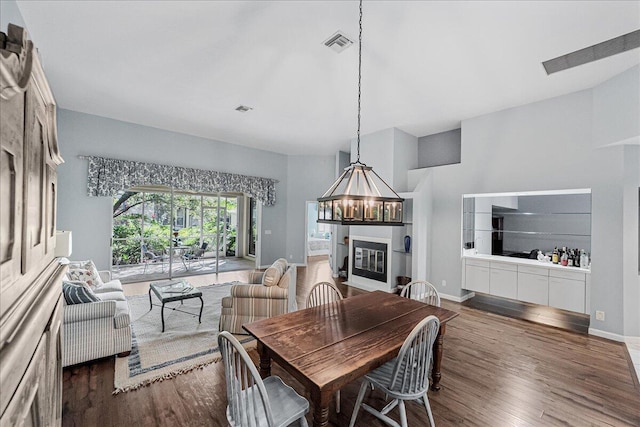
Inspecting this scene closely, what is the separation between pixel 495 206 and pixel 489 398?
3746 millimetres

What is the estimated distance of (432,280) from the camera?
554 centimetres

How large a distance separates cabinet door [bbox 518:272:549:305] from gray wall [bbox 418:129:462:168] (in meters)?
2.56

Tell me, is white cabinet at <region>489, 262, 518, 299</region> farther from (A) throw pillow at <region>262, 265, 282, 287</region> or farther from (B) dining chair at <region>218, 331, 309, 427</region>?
(B) dining chair at <region>218, 331, 309, 427</region>

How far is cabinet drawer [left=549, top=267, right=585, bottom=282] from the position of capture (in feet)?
12.9

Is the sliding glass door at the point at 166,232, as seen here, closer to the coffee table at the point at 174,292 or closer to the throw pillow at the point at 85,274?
the throw pillow at the point at 85,274

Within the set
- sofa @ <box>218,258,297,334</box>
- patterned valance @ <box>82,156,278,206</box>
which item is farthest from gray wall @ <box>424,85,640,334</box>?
patterned valance @ <box>82,156,278,206</box>

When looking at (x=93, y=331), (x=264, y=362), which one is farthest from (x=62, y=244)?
(x=264, y=362)

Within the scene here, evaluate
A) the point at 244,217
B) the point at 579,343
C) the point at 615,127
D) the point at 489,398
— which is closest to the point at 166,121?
the point at 244,217

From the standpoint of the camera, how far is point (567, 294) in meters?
4.00

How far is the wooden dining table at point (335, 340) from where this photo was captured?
153 cm

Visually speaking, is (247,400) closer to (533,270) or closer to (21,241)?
(21,241)

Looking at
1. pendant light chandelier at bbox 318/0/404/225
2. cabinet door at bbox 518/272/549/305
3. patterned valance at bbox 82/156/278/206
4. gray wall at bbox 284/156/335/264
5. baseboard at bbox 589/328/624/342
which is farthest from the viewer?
gray wall at bbox 284/156/335/264

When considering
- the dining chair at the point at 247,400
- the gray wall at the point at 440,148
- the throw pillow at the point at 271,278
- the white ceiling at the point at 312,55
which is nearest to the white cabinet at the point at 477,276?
the gray wall at the point at 440,148

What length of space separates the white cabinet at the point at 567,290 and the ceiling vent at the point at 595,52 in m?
2.77
